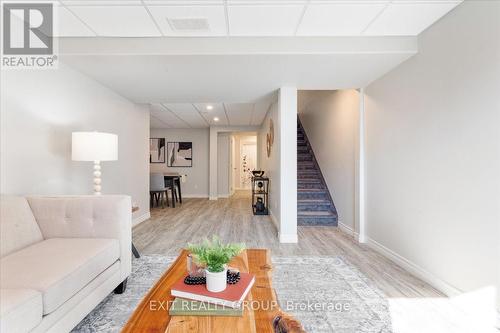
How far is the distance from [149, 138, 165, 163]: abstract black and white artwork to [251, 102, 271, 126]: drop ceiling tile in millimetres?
3215

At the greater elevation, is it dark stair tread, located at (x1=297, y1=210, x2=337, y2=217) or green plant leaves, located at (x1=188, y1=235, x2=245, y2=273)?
green plant leaves, located at (x1=188, y1=235, x2=245, y2=273)

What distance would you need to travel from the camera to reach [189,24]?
7.25 feet

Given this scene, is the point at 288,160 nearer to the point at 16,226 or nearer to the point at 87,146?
the point at 87,146

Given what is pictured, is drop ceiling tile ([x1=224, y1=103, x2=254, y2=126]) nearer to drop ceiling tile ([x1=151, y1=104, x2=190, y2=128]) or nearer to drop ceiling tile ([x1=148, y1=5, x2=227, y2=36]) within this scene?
drop ceiling tile ([x1=151, y1=104, x2=190, y2=128])

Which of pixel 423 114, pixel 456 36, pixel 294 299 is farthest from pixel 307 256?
pixel 456 36

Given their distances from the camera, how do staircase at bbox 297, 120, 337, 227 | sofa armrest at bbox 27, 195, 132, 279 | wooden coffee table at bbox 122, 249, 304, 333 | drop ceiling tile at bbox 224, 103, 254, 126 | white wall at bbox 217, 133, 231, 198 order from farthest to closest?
white wall at bbox 217, 133, 231, 198 < drop ceiling tile at bbox 224, 103, 254, 126 < staircase at bbox 297, 120, 337, 227 < sofa armrest at bbox 27, 195, 132, 279 < wooden coffee table at bbox 122, 249, 304, 333

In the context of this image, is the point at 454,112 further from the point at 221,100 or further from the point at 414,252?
the point at 221,100

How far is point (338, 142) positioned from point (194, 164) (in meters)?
5.11

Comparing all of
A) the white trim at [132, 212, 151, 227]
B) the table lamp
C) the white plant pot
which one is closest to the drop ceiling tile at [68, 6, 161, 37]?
the table lamp

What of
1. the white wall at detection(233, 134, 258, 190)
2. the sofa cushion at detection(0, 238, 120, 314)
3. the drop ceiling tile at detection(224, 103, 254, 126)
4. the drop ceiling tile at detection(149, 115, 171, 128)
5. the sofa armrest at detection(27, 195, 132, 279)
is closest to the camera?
the sofa cushion at detection(0, 238, 120, 314)

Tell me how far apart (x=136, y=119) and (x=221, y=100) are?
161cm

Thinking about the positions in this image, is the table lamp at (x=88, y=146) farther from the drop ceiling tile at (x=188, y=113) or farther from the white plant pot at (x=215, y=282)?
the drop ceiling tile at (x=188, y=113)

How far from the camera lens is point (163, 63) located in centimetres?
260

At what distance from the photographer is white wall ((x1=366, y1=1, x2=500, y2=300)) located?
5.43ft
